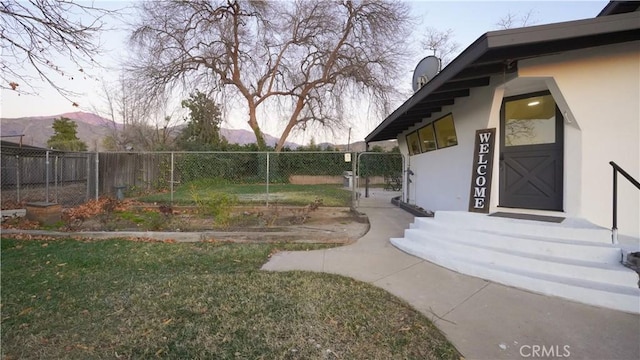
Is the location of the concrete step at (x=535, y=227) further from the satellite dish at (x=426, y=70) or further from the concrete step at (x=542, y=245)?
the satellite dish at (x=426, y=70)

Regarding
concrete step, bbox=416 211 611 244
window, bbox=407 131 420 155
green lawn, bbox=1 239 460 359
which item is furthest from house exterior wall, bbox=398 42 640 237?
window, bbox=407 131 420 155

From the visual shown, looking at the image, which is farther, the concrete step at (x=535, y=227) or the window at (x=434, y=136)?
the window at (x=434, y=136)

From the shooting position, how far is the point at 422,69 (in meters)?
8.41

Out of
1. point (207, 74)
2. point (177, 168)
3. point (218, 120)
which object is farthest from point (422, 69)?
point (218, 120)

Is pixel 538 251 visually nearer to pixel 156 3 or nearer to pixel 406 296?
pixel 406 296

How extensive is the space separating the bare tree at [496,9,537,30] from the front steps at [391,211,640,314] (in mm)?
21712

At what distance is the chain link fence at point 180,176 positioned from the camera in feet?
32.8

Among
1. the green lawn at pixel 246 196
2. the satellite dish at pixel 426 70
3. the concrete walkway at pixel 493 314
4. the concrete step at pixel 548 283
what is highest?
the satellite dish at pixel 426 70

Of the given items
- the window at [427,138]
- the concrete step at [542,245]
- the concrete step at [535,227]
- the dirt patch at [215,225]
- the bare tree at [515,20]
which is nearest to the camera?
the concrete step at [542,245]

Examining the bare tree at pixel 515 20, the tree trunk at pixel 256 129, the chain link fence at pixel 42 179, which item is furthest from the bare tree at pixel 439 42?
the chain link fence at pixel 42 179

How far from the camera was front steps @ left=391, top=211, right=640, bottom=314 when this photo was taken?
312 cm

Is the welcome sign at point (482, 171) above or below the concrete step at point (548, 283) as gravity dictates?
above

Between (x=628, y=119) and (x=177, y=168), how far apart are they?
16692mm

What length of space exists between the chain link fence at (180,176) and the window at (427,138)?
6.93 feet
